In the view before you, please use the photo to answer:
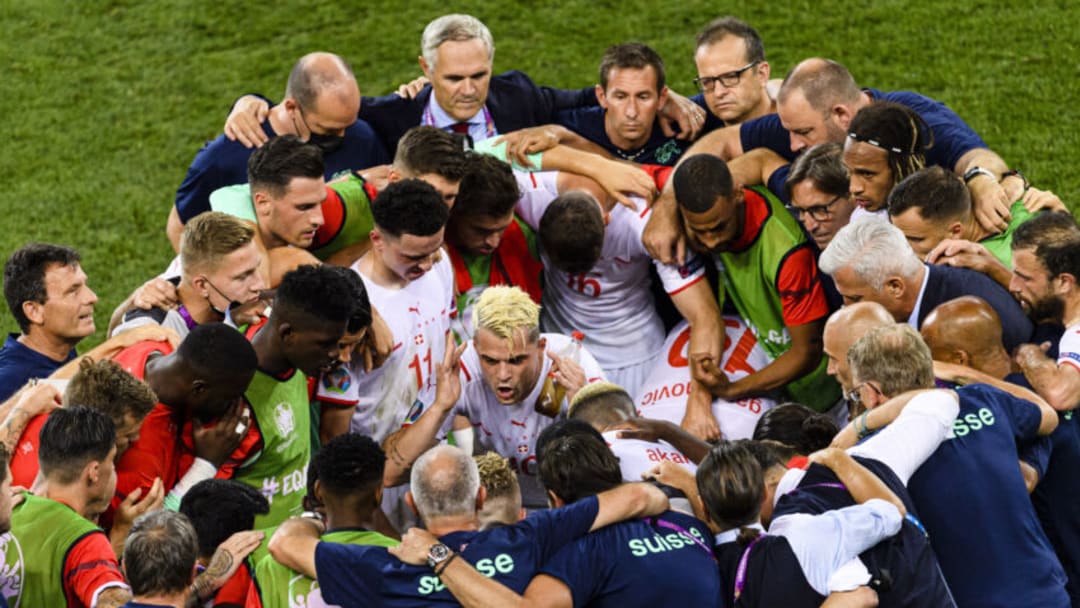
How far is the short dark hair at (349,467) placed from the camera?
5.14m

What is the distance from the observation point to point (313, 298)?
5.90m

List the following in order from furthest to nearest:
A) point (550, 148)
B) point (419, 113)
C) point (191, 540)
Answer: point (419, 113)
point (550, 148)
point (191, 540)

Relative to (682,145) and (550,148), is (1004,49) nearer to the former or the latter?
(682,145)

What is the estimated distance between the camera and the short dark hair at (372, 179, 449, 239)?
6.40 m

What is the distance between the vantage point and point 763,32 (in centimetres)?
1272

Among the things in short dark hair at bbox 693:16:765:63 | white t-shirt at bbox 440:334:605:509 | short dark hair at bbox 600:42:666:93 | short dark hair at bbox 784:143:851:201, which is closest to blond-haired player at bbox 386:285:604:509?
white t-shirt at bbox 440:334:605:509

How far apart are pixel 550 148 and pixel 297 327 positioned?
2211 mm

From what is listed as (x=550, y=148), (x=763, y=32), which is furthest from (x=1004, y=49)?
(x=550, y=148)

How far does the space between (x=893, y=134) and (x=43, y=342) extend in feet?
13.0

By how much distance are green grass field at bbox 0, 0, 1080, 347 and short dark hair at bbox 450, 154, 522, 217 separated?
179 inches

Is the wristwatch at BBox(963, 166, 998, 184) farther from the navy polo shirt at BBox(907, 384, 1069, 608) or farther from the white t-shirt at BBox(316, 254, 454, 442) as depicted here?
the white t-shirt at BBox(316, 254, 454, 442)

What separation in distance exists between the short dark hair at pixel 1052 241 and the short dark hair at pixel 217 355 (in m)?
3.17

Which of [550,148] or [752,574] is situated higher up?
[550,148]

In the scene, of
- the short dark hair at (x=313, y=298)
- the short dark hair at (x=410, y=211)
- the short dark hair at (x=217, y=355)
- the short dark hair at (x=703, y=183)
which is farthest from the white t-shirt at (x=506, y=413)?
the short dark hair at (x=217, y=355)
